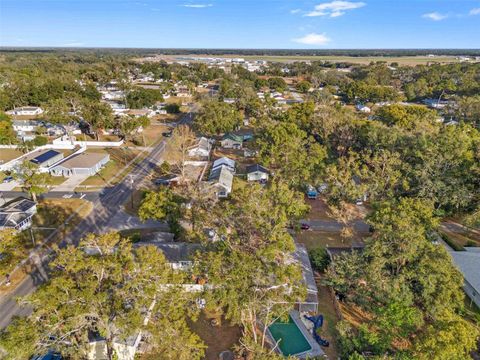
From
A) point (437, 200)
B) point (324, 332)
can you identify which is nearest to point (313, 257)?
point (324, 332)

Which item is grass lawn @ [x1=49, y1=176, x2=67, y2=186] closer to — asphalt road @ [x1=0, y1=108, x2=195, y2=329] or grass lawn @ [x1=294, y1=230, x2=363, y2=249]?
asphalt road @ [x1=0, y1=108, x2=195, y2=329]

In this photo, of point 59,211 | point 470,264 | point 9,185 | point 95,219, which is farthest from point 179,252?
point 9,185

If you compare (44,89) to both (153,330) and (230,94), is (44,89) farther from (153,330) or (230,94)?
(153,330)

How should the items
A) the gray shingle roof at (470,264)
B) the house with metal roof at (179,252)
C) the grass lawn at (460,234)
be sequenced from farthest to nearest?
the grass lawn at (460,234) < the house with metal roof at (179,252) < the gray shingle roof at (470,264)

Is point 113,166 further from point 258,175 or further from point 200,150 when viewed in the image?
point 258,175

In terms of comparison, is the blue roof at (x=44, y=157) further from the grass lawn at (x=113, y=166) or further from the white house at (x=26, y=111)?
the white house at (x=26, y=111)

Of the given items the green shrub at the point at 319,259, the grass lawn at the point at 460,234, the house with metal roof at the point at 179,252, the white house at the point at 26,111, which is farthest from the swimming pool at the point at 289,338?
the white house at the point at 26,111

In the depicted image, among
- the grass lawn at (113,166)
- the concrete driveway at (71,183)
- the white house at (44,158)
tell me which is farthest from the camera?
the white house at (44,158)
